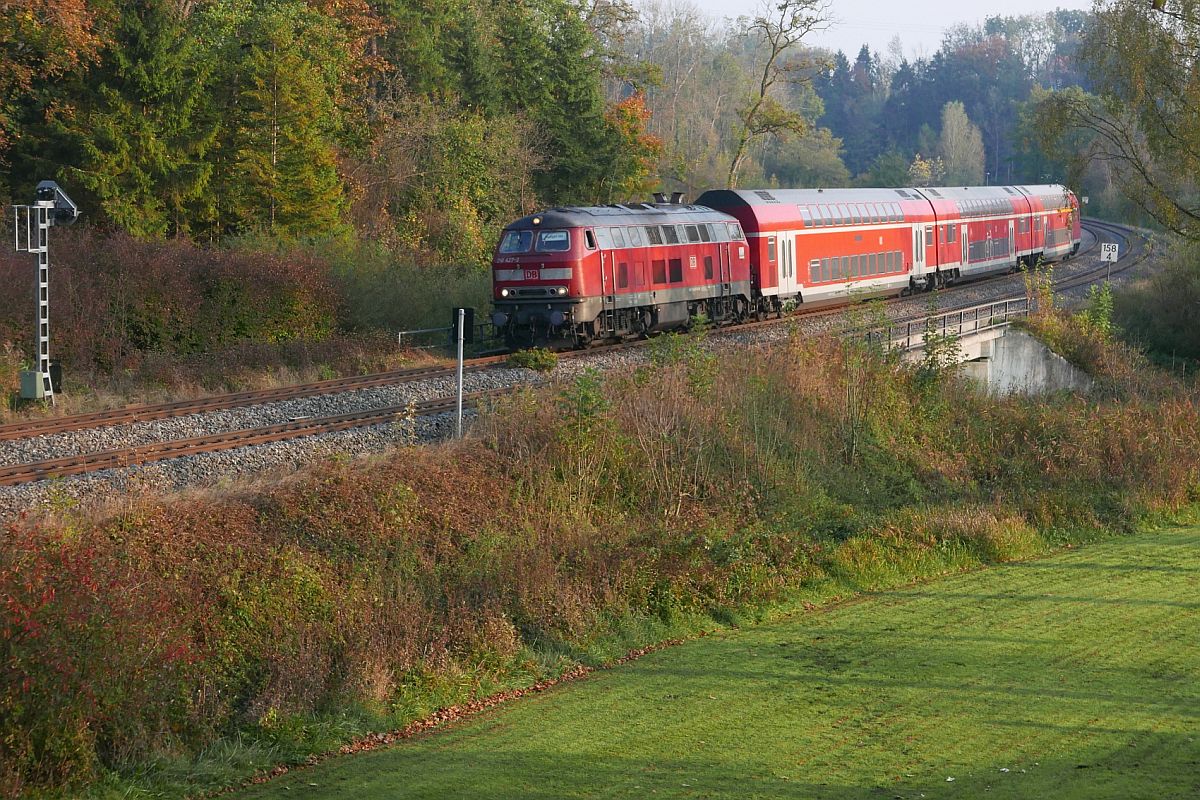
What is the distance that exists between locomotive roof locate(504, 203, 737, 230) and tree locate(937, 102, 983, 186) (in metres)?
92.5

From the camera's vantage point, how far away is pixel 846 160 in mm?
141000

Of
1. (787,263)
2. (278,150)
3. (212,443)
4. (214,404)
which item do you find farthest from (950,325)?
(278,150)

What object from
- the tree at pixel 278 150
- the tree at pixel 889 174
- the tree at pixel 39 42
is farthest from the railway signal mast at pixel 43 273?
the tree at pixel 889 174

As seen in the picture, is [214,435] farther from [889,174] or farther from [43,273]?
[889,174]

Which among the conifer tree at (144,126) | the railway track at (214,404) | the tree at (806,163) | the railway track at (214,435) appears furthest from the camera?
the tree at (806,163)

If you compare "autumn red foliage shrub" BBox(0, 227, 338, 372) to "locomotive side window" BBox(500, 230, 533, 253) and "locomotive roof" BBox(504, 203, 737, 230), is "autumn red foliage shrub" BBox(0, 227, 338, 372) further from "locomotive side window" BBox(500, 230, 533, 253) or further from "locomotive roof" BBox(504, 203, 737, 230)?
"locomotive roof" BBox(504, 203, 737, 230)

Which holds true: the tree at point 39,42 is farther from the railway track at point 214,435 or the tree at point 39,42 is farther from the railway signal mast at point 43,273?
the railway track at point 214,435

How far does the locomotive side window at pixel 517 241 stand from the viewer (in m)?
28.9

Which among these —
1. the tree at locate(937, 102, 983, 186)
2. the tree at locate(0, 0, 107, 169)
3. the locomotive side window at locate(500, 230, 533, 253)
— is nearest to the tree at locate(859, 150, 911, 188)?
the tree at locate(937, 102, 983, 186)

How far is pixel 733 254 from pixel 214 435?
704 inches

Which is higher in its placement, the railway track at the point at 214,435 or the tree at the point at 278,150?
the tree at the point at 278,150

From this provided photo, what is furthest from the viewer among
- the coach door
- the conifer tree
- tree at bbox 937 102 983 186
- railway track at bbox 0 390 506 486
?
tree at bbox 937 102 983 186

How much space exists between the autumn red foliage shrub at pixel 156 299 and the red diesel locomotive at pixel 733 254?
17.1 ft

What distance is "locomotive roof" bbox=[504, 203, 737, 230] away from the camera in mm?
28531
